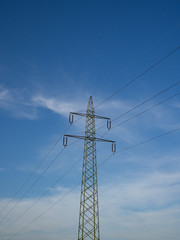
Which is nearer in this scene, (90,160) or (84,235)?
(84,235)

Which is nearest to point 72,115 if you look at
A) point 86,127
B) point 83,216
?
point 86,127

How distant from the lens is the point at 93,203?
30984 millimetres

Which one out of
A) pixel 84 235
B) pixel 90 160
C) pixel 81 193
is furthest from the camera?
pixel 90 160

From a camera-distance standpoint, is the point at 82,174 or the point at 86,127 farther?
Result: the point at 86,127

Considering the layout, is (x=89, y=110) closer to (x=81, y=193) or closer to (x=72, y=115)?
(x=72, y=115)

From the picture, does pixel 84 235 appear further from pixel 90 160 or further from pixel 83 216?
pixel 90 160

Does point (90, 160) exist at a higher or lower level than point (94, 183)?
higher

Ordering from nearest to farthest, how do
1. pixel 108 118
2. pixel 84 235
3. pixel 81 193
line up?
pixel 84 235, pixel 81 193, pixel 108 118

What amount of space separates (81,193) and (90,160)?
13.9 ft

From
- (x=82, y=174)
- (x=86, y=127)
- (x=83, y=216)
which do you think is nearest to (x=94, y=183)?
(x=82, y=174)

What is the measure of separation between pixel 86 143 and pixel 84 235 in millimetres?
10337

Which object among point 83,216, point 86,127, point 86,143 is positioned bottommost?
point 83,216

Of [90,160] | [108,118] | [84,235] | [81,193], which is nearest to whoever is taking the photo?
[84,235]

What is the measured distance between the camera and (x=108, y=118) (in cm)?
3584
